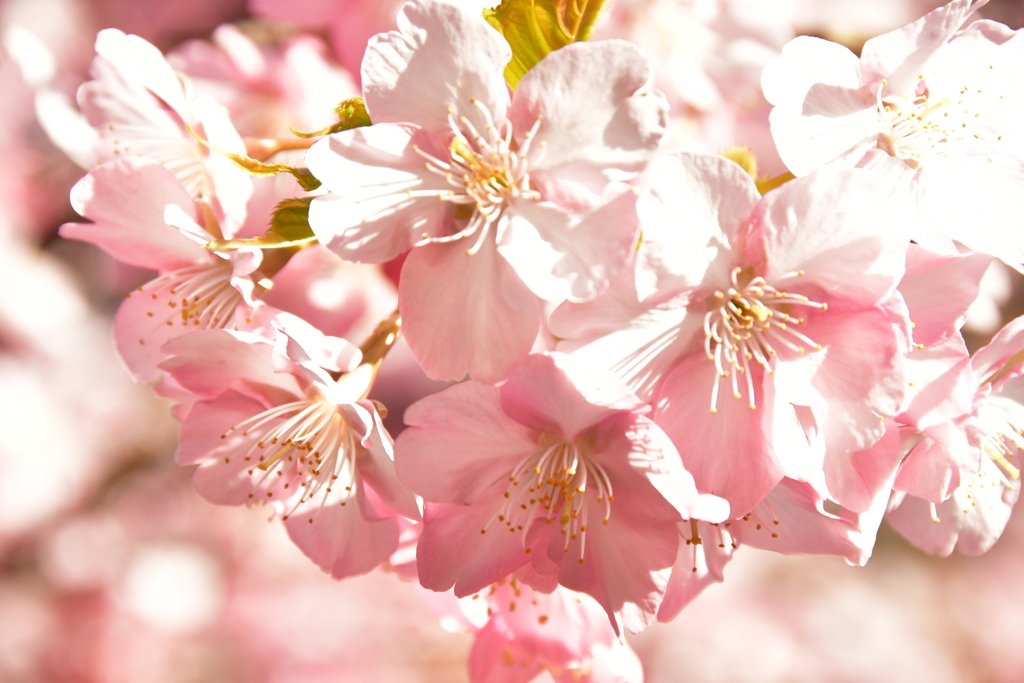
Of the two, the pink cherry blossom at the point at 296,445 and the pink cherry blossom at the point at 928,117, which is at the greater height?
the pink cherry blossom at the point at 928,117

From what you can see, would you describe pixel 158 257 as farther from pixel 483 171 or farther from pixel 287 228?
pixel 483 171

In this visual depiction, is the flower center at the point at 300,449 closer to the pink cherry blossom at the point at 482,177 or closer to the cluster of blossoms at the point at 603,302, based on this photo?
the cluster of blossoms at the point at 603,302

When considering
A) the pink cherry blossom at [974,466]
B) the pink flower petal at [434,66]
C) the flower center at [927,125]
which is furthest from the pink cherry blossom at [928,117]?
the pink flower petal at [434,66]

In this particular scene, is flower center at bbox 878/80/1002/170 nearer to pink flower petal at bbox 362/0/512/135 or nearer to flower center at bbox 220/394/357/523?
pink flower petal at bbox 362/0/512/135

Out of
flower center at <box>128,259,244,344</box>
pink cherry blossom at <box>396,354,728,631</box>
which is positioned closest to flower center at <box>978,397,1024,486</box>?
pink cherry blossom at <box>396,354,728,631</box>

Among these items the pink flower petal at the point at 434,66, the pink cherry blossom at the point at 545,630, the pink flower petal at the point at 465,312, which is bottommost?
the pink cherry blossom at the point at 545,630

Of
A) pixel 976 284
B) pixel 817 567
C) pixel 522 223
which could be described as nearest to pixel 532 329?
pixel 522 223

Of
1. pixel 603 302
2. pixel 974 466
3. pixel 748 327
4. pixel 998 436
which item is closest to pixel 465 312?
pixel 603 302
